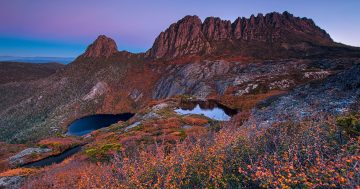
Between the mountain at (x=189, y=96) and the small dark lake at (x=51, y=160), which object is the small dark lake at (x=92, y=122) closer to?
the mountain at (x=189, y=96)

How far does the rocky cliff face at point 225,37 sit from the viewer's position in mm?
172788

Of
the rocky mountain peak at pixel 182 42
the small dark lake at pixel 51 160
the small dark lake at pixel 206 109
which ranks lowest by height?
the small dark lake at pixel 51 160

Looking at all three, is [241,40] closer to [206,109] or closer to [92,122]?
[92,122]

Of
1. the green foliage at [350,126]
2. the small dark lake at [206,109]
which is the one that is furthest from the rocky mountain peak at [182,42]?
the green foliage at [350,126]

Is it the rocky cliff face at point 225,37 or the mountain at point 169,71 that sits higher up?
the rocky cliff face at point 225,37

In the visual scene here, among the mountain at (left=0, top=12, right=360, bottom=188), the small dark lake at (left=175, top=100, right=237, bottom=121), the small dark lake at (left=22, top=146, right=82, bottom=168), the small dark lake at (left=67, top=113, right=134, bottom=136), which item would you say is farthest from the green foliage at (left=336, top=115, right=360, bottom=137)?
the small dark lake at (left=67, top=113, right=134, bottom=136)

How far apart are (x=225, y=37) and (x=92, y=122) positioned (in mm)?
114397

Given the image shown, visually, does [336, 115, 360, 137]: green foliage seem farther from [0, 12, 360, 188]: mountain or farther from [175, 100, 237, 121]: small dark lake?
[175, 100, 237, 121]: small dark lake

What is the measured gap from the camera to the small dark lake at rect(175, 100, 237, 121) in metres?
45.0

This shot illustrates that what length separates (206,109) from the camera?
166 ft

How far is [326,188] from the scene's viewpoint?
17.5ft

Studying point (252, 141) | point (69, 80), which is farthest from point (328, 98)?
point (69, 80)

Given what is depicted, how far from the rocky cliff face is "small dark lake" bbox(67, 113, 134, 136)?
222ft

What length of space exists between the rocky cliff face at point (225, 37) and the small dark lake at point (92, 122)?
6760cm
